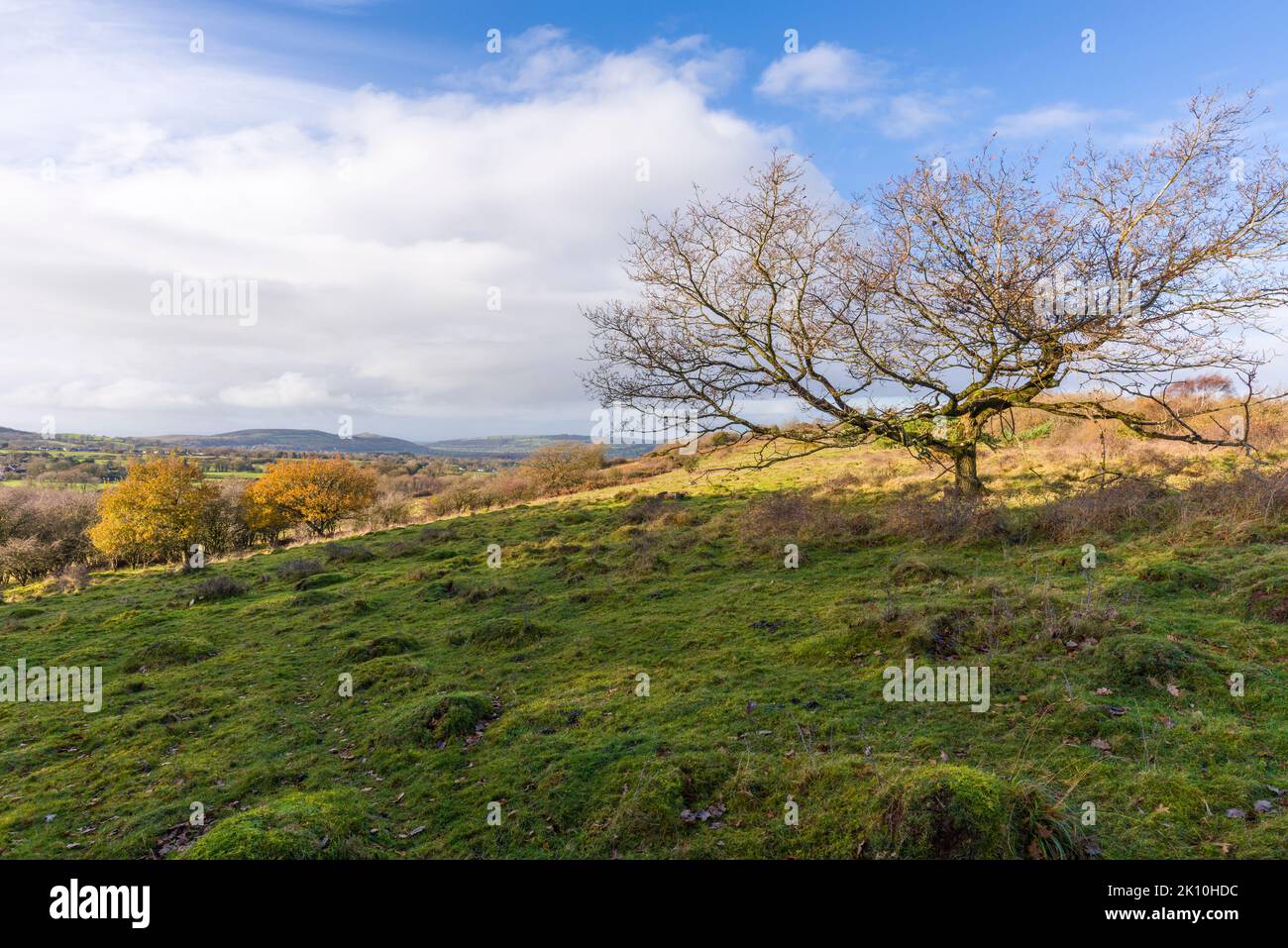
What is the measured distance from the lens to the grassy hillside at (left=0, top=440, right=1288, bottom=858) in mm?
4582

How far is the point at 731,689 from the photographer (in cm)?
732

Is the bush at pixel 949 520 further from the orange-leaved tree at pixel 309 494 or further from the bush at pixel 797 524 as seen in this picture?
the orange-leaved tree at pixel 309 494

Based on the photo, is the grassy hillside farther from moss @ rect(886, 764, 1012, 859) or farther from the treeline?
the treeline

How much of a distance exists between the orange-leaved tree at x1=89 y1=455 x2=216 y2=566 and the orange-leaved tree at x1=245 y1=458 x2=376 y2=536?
3737 mm

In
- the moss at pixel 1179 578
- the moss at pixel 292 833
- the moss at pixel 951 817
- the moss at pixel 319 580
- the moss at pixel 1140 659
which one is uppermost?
the moss at pixel 1179 578

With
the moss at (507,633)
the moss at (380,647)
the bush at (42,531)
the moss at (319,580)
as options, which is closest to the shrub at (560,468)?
the moss at (319,580)

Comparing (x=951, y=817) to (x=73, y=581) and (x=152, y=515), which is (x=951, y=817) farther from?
(x=152, y=515)

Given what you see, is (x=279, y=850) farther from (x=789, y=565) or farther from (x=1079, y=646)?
(x=789, y=565)

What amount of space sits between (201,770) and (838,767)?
7112mm

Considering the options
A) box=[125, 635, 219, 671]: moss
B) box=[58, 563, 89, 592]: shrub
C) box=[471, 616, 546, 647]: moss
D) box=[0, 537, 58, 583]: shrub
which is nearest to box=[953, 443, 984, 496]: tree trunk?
box=[471, 616, 546, 647]: moss

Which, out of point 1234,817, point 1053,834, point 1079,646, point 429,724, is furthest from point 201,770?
point 1079,646

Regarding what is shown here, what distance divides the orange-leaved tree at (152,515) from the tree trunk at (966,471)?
3940cm

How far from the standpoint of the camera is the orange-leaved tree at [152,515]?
3478cm

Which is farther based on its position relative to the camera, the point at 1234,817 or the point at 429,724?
the point at 429,724
